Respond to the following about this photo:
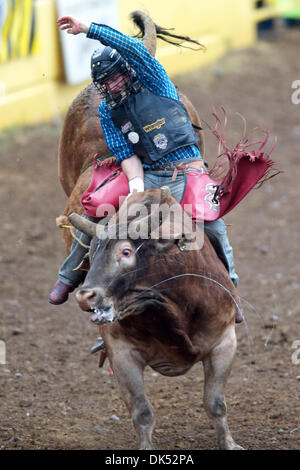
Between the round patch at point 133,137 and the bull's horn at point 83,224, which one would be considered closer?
the bull's horn at point 83,224

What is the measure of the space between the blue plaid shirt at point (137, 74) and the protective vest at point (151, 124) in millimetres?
37

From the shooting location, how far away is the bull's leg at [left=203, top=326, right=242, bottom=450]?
13.0ft

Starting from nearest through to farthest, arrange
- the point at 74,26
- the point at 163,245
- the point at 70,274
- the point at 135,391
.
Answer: the point at 163,245
the point at 135,391
the point at 74,26
the point at 70,274

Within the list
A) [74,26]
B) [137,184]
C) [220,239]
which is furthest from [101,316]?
[74,26]

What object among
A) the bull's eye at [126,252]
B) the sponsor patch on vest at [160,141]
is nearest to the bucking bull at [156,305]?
the bull's eye at [126,252]

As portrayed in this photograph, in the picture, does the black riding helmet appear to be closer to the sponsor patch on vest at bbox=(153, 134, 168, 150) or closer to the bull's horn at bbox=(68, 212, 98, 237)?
the sponsor patch on vest at bbox=(153, 134, 168, 150)

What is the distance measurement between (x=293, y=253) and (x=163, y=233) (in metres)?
4.28

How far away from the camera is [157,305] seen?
11.9ft

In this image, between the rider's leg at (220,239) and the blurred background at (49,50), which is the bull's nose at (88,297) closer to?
the rider's leg at (220,239)

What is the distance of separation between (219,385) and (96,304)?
96cm

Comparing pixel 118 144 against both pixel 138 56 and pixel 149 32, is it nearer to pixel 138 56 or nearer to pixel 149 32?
pixel 138 56

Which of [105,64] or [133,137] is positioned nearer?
[105,64]

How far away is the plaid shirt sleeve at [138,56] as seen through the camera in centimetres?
394

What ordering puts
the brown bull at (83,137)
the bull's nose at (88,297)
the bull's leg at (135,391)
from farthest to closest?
the brown bull at (83,137) → the bull's leg at (135,391) → the bull's nose at (88,297)
